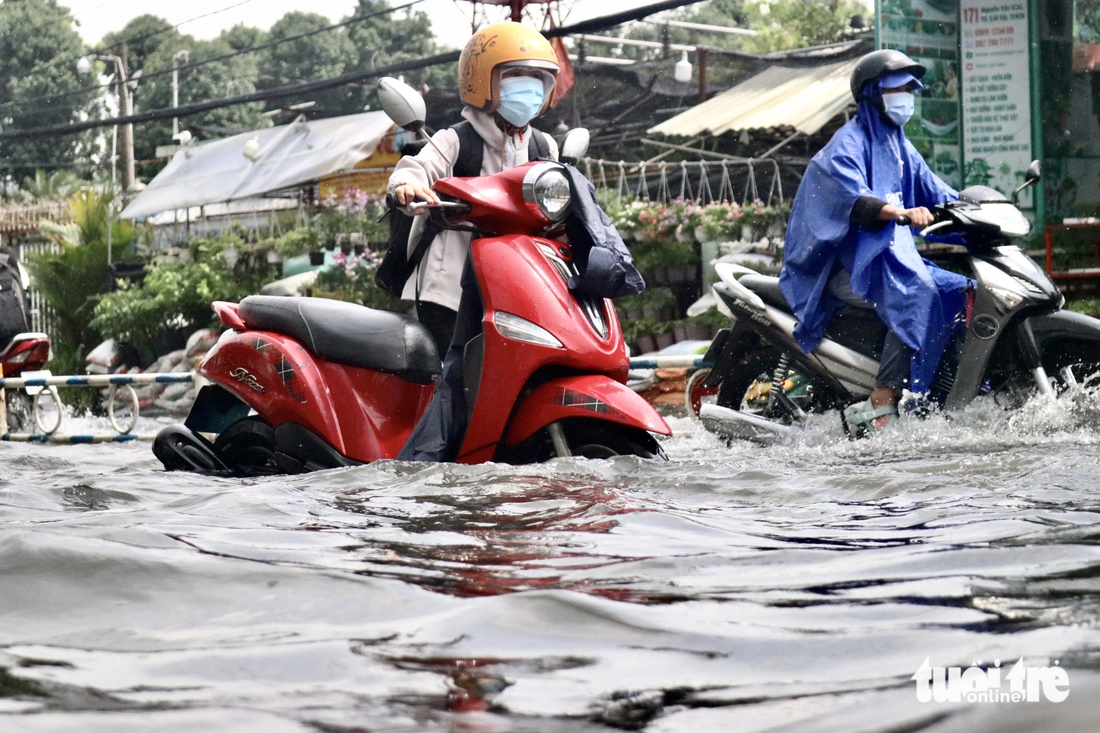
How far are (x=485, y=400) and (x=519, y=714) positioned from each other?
296 centimetres

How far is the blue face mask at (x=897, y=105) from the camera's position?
19.1 ft

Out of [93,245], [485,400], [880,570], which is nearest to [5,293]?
[93,245]

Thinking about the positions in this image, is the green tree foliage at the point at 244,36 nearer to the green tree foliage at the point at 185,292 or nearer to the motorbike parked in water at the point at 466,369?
the green tree foliage at the point at 185,292

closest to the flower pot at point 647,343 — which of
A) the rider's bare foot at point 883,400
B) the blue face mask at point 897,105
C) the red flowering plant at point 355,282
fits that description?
the red flowering plant at point 355,282

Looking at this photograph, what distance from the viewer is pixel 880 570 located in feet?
7.68

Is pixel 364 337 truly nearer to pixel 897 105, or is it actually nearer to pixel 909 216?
pixel 909 216

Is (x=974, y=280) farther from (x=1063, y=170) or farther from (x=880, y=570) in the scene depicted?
(x=1063, y=170)

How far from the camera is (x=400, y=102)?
481 cm

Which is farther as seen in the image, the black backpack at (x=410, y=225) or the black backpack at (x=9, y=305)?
the black backpack at (x=9, y=305)

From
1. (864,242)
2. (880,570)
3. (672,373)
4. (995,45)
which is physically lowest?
(672,373)

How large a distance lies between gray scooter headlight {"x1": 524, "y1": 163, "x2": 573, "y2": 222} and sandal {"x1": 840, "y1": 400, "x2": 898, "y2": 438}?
1722mm

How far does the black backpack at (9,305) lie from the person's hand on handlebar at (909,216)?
8.09 metres

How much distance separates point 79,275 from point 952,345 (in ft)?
47.9

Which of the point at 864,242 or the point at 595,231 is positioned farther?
the point at 864,242
